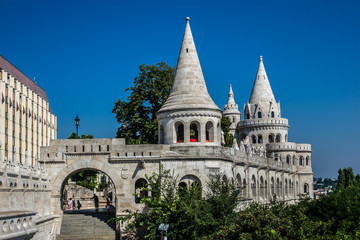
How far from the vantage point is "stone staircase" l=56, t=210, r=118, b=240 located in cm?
2788

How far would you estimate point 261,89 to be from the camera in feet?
211

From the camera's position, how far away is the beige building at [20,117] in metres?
48.8

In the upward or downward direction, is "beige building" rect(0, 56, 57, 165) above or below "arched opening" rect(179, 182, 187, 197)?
above

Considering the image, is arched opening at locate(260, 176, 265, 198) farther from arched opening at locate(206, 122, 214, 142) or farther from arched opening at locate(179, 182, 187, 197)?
arched opening at locate(179, 182, 187, 197)

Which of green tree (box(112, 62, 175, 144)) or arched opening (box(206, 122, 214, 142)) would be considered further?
green tree (box(112, 62, 175, 144))

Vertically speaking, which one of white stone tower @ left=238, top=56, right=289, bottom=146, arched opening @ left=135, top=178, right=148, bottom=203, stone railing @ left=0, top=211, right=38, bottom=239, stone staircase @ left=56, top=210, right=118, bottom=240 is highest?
white stone tower @ left=238, top=56, right=289, bottom=146

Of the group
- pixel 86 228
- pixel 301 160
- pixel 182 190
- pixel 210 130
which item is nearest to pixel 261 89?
pixel 301 160

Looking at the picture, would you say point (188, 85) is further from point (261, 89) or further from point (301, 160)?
point (301, 160)

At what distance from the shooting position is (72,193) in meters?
44.6

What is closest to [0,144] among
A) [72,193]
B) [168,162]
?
[72,193]

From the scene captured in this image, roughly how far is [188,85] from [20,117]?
28251 millimetres

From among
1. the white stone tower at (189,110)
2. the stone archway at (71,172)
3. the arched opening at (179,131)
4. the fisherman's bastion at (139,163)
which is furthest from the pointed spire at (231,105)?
the stone archway at (71,172)

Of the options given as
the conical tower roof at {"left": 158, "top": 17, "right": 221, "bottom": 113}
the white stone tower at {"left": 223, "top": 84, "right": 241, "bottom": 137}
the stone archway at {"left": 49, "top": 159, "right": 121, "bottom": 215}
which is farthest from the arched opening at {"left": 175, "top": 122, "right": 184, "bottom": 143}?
the white stone tower at {"left": 223, "top": 84, "right": 241, "bottom": 137}

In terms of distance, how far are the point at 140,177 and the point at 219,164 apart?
4.42 meters
